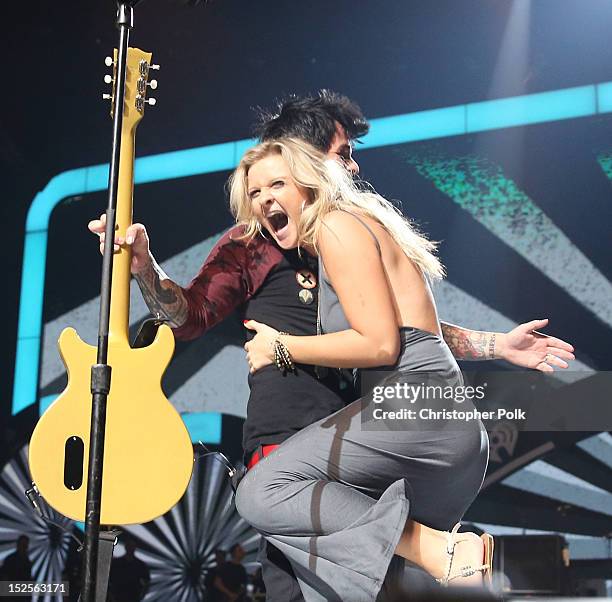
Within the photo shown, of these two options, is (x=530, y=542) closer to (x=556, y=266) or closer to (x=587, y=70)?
(x=556, y=266)

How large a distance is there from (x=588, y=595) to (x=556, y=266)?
1412 millimetres

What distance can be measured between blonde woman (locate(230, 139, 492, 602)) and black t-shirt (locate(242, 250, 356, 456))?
12cm

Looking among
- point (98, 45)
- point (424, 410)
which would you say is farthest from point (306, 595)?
point (98, 45)

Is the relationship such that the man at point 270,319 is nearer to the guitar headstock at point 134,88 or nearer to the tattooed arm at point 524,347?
the tattooed arm at point 524,347

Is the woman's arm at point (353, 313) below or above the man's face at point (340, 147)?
below

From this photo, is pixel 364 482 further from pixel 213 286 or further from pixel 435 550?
pixel 213 286

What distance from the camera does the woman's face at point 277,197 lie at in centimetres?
203

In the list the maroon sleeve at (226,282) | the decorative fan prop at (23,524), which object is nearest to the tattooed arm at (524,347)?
the maroon sleeve at (226,282)

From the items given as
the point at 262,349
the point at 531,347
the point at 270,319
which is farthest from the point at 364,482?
the point at 531,347

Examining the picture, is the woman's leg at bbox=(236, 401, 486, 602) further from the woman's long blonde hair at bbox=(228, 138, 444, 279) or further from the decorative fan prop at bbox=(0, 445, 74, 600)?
the decorative fan prop at bbox=(0, 445, 74, 600)

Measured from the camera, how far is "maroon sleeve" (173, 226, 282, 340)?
7.13ft

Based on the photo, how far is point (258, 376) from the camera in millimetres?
2033

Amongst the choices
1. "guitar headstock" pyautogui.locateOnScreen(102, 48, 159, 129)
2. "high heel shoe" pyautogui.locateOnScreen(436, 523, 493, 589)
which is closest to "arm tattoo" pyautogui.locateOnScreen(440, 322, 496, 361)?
"high heel shoe" pyautogui.locateOnScreen(436, 523, 493, 589)

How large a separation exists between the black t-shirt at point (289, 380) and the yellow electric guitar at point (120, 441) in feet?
0.70
